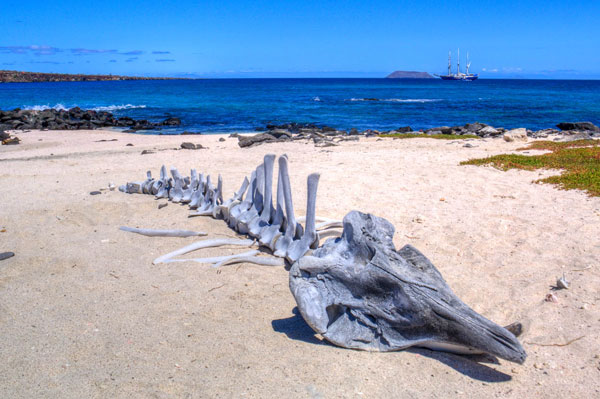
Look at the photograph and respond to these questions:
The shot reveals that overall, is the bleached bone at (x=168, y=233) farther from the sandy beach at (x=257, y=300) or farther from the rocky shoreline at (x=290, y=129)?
the rocky shoreline at (x=290, y=129)

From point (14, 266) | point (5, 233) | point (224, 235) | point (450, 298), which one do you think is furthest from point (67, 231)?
point (450, 298)

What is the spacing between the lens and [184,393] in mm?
3123

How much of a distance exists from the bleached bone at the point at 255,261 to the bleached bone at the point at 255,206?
2.46 ft

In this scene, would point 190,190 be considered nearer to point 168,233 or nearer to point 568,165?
point 168,233

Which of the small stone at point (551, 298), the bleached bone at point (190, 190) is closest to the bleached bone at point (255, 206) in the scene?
the bleached bone at point (190, 190)

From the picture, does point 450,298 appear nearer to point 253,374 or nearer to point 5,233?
point 253,374

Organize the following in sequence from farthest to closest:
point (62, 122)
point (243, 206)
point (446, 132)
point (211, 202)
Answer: point (62, 122), point (446, 132), point (211, 202), point (243, 206)

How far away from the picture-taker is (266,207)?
5785 millimetres

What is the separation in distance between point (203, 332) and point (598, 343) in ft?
10.8

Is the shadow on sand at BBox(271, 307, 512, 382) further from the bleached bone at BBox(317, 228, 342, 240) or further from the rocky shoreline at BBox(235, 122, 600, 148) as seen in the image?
the rocky shoreline at BBox(235, 122, 600, 148)

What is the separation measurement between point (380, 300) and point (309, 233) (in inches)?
57.7

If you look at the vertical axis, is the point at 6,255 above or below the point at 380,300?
below

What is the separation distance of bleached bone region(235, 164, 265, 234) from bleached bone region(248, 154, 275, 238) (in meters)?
0.09

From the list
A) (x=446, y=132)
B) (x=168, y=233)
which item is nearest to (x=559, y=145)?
(x=446, y=132)
